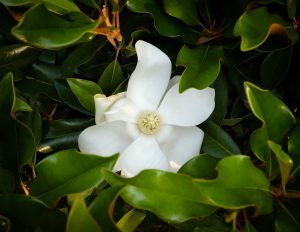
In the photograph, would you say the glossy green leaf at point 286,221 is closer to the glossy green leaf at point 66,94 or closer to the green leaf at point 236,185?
the green leaf at point 236,185

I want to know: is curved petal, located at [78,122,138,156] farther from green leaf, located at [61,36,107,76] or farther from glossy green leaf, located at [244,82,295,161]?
glossy green leaf, located at [244,82,295,161]

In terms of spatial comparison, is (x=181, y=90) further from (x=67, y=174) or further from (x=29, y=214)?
(x=29, y=214)

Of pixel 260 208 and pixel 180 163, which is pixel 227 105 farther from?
pixel 260 208

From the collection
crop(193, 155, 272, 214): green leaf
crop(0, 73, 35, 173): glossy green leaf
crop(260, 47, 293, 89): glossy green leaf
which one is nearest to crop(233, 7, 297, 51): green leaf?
crop(260, 47, 293, 89): glossy green leaf

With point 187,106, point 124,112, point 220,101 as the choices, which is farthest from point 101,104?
point 220,101

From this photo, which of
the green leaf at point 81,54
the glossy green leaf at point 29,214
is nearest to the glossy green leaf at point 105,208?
the glossy green leaf at point 29,214

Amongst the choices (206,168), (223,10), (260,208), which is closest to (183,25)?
(223,10)
